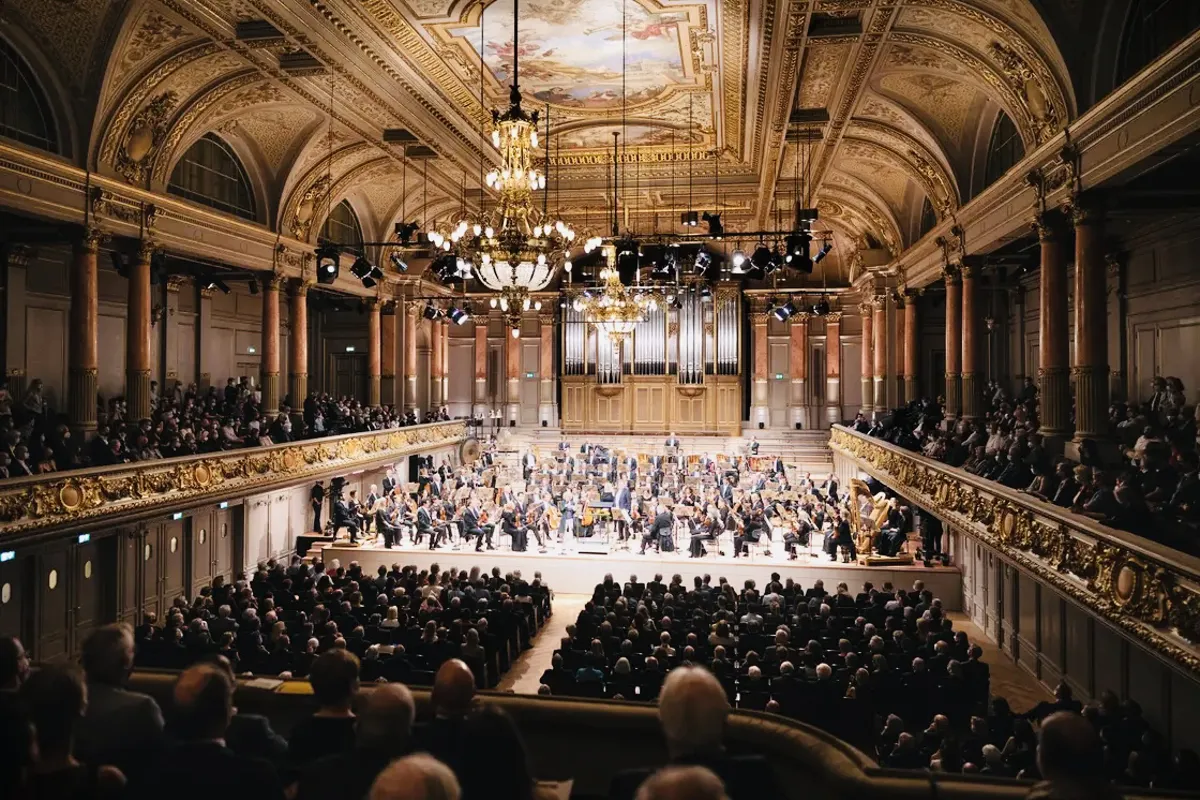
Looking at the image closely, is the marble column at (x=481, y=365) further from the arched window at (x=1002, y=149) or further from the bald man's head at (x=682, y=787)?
the bald man's head at (x=682, y=787)

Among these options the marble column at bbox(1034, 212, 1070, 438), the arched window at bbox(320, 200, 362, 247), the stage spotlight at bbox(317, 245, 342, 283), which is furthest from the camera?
the arched window at bbox(320, 200, 362, 247)

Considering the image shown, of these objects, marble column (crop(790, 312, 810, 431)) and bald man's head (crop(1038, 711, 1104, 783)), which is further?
marble column (crop(790, 312, 810, 431))

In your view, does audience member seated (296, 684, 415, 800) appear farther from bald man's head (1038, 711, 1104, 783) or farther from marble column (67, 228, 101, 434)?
marble column (67, 228, 101, 434)

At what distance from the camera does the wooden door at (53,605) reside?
37.0 ft

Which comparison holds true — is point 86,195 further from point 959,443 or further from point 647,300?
point 959,443

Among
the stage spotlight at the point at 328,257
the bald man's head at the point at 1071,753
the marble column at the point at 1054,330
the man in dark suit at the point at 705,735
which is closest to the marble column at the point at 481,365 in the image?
the stage spotlight at the point at 328,257

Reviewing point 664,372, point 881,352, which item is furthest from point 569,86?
point 664,372

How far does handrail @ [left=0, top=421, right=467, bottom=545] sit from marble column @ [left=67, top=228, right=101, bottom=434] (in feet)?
4.48

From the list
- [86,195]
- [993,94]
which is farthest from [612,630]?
[86,195]

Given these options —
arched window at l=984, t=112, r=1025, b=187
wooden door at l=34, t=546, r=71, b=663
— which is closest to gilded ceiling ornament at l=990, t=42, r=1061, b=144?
arched window at l=984, t=112, r=1025, b=187

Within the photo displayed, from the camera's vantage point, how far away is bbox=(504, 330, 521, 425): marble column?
98.1 ft

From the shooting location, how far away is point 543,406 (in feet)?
97.5

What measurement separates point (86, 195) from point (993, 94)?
45.6ft

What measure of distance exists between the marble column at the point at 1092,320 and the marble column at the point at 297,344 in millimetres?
16534
